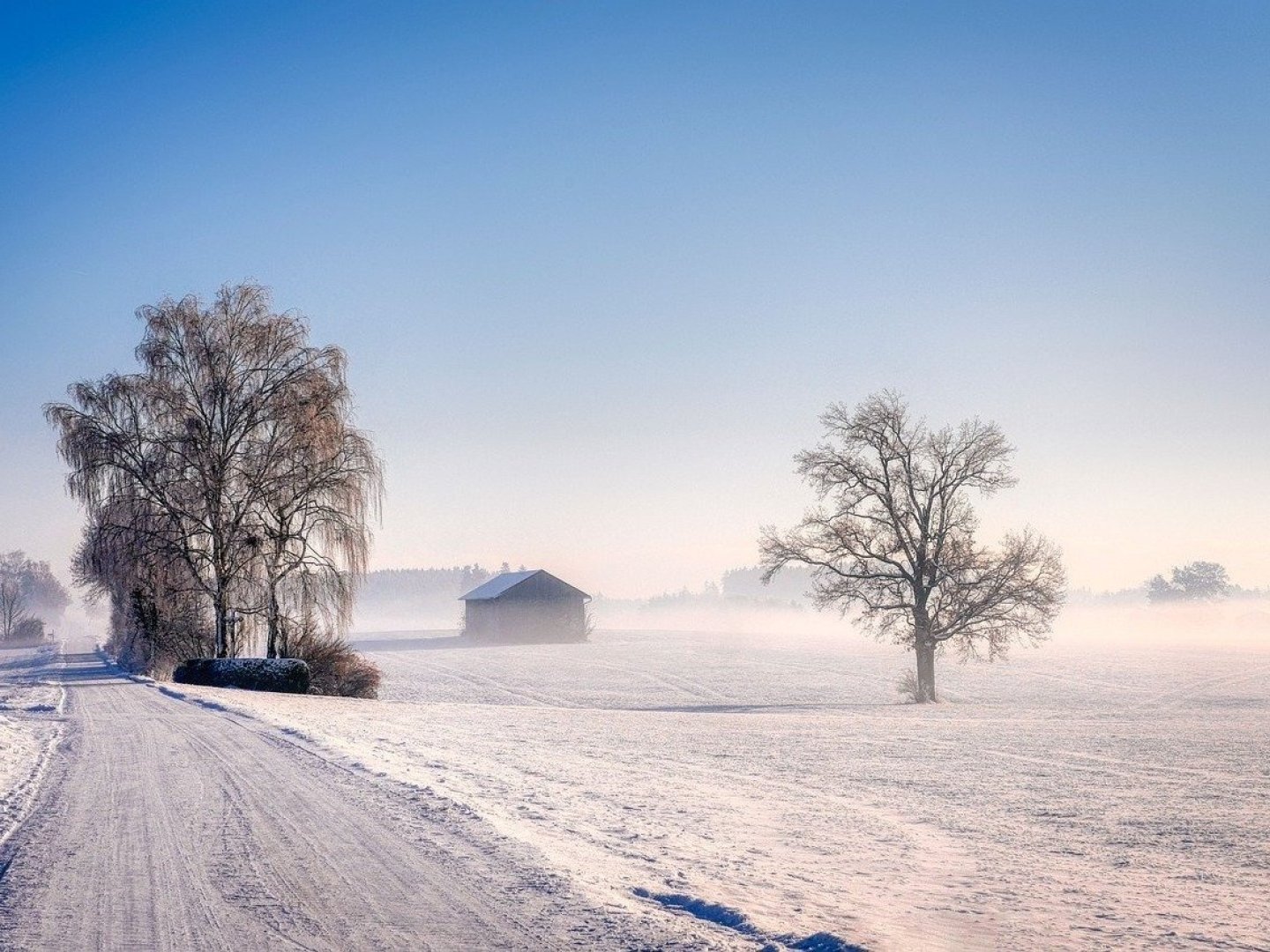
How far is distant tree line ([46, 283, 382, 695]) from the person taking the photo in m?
26.4

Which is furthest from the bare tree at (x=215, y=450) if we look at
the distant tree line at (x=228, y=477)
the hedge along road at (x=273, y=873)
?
the hedge along road at (x=273, y=873)

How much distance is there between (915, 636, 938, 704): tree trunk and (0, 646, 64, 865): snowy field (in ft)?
86.7

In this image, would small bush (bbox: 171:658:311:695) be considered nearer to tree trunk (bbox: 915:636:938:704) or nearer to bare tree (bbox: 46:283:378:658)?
bare tree (bbox: 46:283:378:658)

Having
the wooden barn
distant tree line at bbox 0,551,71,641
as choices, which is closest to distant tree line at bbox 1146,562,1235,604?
the wooden barn

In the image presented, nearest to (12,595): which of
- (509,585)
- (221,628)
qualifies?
(509,585)

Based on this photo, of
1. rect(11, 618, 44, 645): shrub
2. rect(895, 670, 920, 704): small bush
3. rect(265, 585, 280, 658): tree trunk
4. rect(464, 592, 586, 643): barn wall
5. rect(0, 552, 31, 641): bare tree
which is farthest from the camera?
rect(0, 552, 31, 641): bare tree

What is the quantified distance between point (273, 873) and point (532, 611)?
72.4 metres

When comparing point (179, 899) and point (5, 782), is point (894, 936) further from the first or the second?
point (5, 782)

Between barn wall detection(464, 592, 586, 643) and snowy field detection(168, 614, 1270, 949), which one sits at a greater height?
snowy field detection(168, 614, 1270, 949)

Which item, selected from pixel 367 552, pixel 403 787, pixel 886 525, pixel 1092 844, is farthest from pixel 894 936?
pixel 886 525

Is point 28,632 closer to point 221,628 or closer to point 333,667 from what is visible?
point 221,628

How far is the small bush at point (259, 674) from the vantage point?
24.1 metres

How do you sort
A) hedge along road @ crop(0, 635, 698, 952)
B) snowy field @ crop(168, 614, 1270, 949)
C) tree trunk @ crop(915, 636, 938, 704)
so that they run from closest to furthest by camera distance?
hedge along road @ crop(0, 635, 698, 952)
snowy field @ crop(168, 614, 1270, 949)
tree trunk @ crop(915, 636, 938, 704)

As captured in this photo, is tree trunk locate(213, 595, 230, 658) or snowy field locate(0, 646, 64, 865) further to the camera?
tree trunk locate(213, 595, 230, 658)
